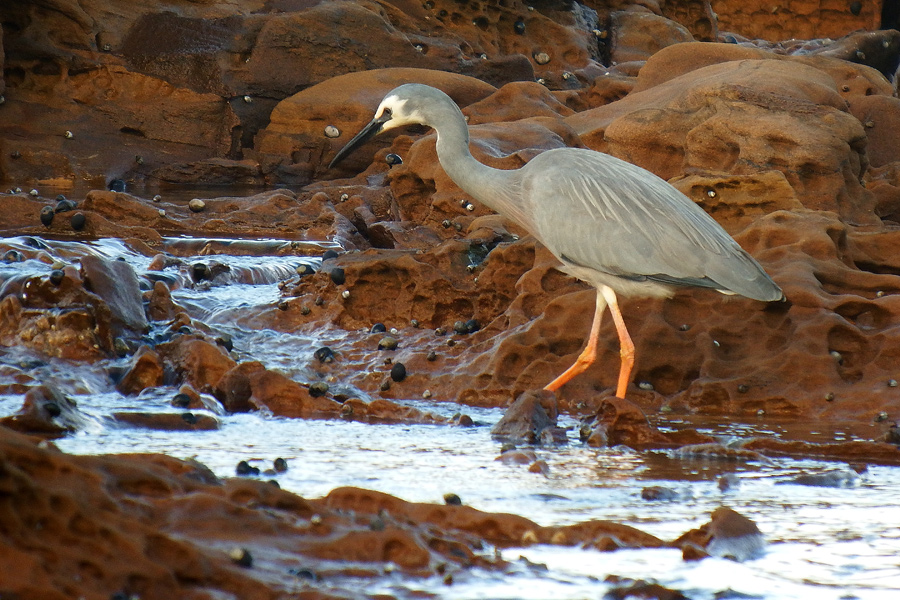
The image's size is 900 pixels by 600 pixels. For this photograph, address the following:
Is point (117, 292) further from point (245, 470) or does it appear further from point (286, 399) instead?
point (245, 470)

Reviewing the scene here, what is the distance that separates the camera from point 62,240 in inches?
372

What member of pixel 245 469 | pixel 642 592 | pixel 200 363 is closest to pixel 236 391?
pixel 200 363

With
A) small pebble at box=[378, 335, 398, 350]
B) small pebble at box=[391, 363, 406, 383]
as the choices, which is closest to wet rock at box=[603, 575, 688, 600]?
small pebble at box=[391, 363, 406, 383]

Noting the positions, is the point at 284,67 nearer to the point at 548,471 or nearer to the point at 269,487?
the point at 548,471

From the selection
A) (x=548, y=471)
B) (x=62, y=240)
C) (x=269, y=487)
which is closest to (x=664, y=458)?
(x=548, y=471)

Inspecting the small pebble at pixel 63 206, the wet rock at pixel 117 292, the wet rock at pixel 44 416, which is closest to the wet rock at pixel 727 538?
the wet rock at pixel 44 416

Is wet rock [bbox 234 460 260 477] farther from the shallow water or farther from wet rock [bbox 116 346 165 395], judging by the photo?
wet rock [bbox 116 346 165 395]

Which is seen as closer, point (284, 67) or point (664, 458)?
point (664, 458)

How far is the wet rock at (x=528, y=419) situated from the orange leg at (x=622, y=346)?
69 centimetres

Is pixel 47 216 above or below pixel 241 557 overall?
above

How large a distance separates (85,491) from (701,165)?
7013 mm

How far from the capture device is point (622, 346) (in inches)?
228

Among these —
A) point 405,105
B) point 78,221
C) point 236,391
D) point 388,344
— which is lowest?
point 236,391

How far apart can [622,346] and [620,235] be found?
586 millimetres
